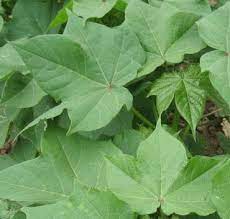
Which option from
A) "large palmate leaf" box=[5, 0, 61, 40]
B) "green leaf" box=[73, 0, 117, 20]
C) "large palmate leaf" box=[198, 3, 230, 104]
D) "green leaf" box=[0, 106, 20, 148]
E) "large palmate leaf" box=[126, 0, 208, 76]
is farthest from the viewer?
"large palmate leaf" box=[5, 0, 61, 40]

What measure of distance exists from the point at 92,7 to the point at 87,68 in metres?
0.27

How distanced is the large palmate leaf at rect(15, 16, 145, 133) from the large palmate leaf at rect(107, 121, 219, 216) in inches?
5.6

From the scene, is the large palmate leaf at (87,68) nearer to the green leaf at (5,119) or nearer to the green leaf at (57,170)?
the green leaf at (57,170)

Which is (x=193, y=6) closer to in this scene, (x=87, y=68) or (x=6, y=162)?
(x=87, y=68)

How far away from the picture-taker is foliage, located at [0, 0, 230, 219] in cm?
114

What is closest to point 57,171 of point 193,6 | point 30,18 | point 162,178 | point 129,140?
point 129,140

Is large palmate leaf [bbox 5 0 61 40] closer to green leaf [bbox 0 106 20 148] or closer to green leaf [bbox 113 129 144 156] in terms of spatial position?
green leaf [bbox 0 106 20 148]

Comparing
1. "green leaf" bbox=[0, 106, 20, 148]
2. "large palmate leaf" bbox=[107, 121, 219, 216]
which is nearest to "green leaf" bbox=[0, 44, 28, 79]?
"green leaf" bbox=[0, 106, 20, 148]

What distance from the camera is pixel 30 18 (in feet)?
6.37

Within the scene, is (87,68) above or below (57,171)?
above

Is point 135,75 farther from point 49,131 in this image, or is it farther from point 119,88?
point 49,131

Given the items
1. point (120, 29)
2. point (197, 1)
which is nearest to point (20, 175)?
point (120, 29)

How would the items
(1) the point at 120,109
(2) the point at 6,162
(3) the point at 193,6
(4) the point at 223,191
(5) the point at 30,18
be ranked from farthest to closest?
(5) the point at 30,18 → (2) the point at 6,162 → (3) the point at 193,6 → (1) the point at 120,109 → (4) the point at 223,191

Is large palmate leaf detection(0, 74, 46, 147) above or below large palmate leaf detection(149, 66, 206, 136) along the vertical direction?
below
